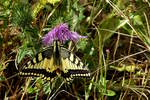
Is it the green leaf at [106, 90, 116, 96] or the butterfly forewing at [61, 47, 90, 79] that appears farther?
the green leaf at [106, 90, 116, 96]

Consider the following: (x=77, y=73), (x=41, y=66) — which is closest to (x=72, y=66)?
(x=77, y=73)

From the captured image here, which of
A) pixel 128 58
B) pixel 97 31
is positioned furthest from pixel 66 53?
pixel 128 58

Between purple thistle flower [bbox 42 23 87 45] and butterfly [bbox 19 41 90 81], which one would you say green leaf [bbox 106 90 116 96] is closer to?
butterfly [bbox 19 41 90 81]

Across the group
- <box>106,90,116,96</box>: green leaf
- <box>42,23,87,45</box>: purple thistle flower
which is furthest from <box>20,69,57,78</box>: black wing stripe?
<box>106,90,116,96</box>: green leaf

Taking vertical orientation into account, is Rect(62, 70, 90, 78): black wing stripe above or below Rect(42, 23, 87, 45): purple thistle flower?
below

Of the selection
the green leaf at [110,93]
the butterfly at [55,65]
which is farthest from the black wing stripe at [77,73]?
the green leaf at [110,93]

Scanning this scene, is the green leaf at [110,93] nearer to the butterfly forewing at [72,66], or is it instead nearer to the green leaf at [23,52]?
the butterfly forewing at [72,66]
